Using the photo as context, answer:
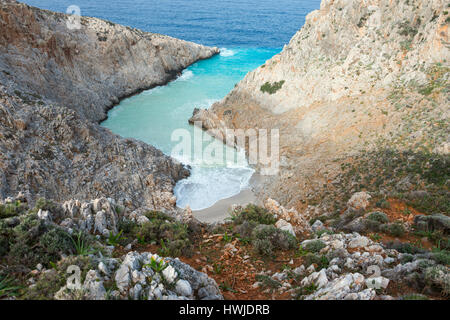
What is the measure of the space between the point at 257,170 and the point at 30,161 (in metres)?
19.1

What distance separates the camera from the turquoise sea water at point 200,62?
28.6 meters

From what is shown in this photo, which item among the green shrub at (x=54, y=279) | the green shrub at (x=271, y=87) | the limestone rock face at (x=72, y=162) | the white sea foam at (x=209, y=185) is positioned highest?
the green shrub at (x=271, y=87)

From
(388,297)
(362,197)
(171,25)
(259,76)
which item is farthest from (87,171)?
(171,25)

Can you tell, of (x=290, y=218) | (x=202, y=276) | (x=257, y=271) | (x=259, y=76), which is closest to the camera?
(x=202, y=276)

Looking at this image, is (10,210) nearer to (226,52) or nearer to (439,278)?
(439,278)

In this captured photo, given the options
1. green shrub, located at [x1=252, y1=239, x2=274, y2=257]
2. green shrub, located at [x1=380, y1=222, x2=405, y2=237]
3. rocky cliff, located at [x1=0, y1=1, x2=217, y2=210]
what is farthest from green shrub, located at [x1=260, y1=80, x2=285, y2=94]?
green shrub, located at [x1=252, y1=239, x2=274, y2=257]

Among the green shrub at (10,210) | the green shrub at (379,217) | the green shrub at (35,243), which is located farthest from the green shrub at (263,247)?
the green shrub at (10,210)

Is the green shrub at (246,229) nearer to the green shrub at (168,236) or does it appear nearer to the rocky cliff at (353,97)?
the green shrub at (168,236)

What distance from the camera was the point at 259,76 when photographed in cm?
3725

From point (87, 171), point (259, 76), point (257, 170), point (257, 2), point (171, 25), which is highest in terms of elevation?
point (257, 2)

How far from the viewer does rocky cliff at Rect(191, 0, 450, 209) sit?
21.8 meters

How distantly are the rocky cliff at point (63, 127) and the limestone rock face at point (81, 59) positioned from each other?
5.0 inches

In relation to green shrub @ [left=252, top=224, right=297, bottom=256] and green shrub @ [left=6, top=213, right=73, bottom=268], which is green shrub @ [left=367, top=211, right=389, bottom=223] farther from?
green shrub @ [left=6, top=213, right=73, bottom=268]

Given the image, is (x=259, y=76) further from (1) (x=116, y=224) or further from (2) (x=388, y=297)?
(2) (x=388, y=297)
